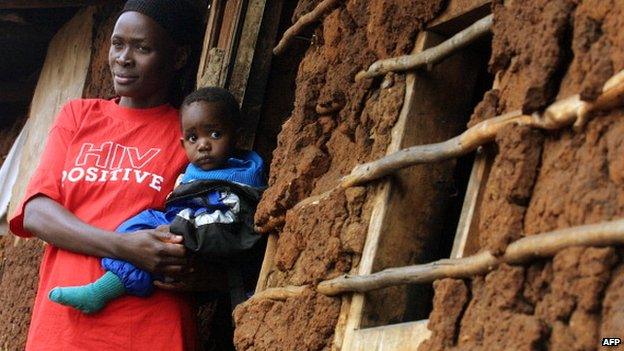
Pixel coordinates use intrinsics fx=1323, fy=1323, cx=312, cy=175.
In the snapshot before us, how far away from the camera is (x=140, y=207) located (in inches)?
176

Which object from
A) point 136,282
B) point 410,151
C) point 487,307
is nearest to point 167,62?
point 136,282

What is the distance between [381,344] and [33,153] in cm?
356

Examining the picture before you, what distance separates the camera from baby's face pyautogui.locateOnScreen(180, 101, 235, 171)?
14.2 feet

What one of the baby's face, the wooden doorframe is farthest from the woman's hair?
the wooden doorframe

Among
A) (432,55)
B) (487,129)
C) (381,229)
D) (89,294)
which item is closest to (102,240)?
(89,294)

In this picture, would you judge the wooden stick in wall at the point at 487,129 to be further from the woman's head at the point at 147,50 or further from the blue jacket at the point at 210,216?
the woman's head at the point at 147,50

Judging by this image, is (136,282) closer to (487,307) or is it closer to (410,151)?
(410,151)

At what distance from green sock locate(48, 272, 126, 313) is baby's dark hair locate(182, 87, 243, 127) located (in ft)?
2.13

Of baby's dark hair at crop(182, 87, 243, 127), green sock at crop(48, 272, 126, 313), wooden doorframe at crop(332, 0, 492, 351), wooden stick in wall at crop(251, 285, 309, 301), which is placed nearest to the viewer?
wooden doorframe at crop(332, 0, 492, 351)

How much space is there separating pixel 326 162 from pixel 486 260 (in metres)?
1.24

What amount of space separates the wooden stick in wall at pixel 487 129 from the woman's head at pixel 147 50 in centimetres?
135

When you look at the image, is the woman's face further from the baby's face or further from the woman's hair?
the baby's face

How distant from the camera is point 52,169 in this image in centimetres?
459

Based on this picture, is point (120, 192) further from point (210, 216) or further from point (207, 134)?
point (210, 216)
